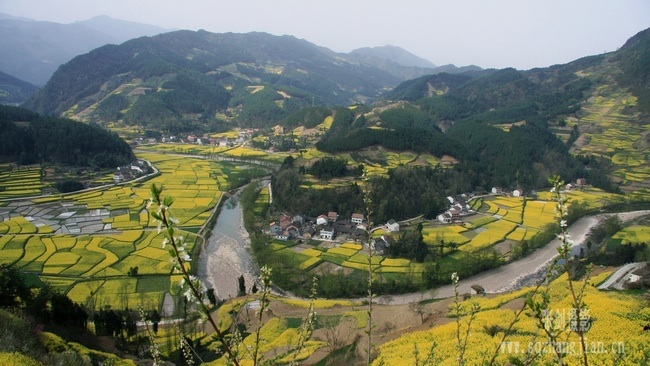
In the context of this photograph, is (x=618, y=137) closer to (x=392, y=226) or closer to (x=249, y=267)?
(x=392, y=226)

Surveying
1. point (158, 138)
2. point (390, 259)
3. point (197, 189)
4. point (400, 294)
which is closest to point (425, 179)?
point (390, 259)

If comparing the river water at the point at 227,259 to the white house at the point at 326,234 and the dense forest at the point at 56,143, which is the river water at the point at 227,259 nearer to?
the white house at the point at 326,234

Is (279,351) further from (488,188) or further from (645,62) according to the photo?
(645,62)

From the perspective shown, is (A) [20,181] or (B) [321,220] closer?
(B) [321,220]

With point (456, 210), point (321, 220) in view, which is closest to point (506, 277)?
point (456, 210)

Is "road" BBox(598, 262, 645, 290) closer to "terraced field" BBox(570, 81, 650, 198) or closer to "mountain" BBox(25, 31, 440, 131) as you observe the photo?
"terraced field" BBox(570, 81, 650, 198)

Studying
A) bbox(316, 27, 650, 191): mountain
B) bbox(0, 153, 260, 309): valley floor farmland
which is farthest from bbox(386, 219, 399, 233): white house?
bbox(316, 27, 650, 191): mountain
